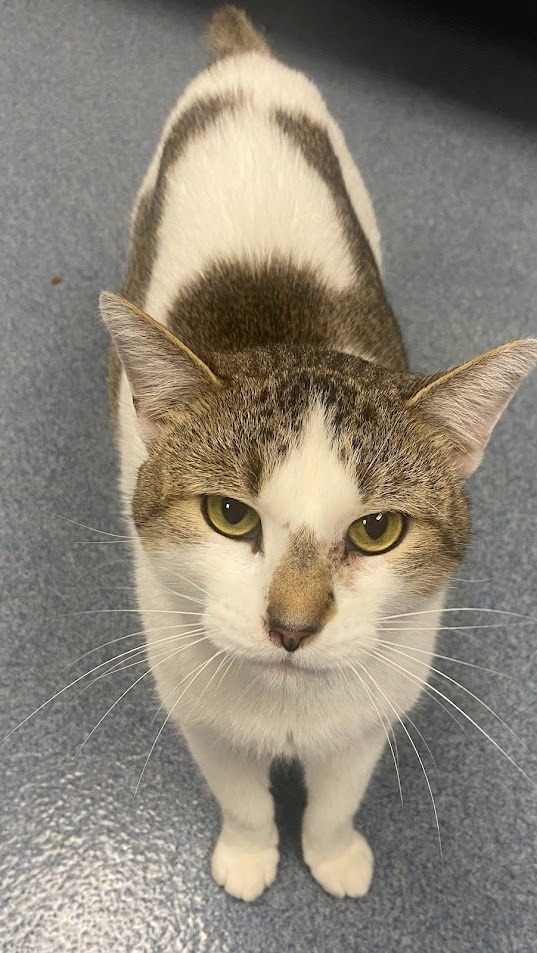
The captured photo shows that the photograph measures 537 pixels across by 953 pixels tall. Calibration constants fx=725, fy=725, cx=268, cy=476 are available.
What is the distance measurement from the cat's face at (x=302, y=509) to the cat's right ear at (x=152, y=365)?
0.02 metres

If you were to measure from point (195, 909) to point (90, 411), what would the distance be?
1.03 m

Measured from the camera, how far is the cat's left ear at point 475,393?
0.80m

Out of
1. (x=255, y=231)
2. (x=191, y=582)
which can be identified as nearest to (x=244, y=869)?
(x=191, y=582)

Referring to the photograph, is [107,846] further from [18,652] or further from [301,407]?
[301,407]

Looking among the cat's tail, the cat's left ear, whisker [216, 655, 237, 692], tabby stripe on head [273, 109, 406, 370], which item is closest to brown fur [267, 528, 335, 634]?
whisker [216, 655, 237, 692]

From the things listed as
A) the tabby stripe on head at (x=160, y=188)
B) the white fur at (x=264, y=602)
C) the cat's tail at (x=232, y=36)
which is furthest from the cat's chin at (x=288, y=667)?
the cat's tail at (x=232, y=36)

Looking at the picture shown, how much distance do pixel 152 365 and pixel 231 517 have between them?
0.66 feet

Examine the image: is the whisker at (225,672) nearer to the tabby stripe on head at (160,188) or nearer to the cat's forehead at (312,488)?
the cat's forehead at (312,488)

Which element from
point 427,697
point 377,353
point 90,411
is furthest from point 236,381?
point 90,411

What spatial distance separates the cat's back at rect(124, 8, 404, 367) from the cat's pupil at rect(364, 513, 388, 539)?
443 millimetres

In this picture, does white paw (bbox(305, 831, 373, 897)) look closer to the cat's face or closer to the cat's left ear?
the cat's face

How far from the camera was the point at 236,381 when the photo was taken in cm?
85

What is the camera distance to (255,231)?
50.3 inches

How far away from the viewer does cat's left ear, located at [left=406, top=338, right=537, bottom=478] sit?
0.80 meters
